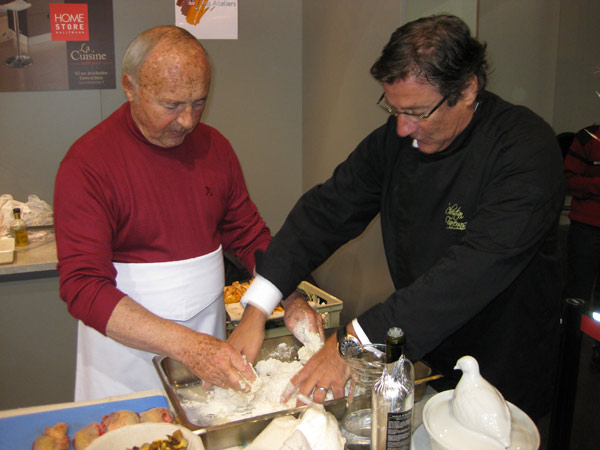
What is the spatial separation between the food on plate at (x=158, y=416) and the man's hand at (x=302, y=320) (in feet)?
1.48

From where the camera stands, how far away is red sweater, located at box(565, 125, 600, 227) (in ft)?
9.55

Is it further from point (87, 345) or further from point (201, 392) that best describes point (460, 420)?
point (87, 345)

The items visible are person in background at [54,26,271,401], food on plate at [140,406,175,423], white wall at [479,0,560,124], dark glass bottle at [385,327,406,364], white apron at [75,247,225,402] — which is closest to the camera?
dark glass bottle at [385,327,406,364]

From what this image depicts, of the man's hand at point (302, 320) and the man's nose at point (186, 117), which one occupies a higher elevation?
the man's nose at point (186, 117)

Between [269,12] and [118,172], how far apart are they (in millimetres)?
2201

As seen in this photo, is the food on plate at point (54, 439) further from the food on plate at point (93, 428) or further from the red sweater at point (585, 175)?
the red sweater at point (585, 175)

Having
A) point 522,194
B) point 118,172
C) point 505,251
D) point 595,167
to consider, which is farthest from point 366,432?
point 595,167

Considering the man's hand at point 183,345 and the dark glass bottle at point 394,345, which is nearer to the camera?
the dark glass bottle at point 394,345

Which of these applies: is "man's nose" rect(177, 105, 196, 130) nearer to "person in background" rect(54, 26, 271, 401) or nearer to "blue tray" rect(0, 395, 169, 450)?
"person in background" rect(54, 26, 271, 401)

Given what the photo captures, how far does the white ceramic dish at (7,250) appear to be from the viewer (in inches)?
95.5

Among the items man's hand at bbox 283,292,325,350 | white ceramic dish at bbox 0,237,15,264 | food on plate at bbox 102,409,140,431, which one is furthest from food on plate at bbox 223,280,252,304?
food on plate at bbox 102,409,140,431

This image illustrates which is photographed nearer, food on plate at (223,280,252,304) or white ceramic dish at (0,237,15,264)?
white ceramic dish at (0,237,15,264)

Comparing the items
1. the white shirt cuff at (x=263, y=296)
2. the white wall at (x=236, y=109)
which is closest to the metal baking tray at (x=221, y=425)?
the white shirt cuff at (x=263, y=296)

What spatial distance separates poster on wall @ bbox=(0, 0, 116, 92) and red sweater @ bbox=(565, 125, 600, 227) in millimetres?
2658
